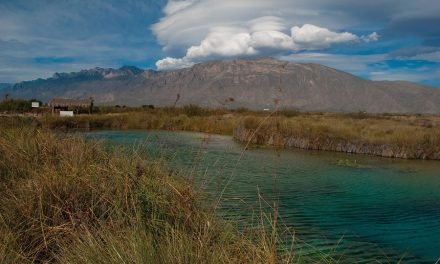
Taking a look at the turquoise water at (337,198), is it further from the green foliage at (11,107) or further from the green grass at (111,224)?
the green foliage at (11,107)

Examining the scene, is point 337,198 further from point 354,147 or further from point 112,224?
point 354,147

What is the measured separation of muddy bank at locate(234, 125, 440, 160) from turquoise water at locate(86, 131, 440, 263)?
4.14m

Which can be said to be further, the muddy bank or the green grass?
the muddy bank

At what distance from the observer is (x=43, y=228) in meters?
4.59

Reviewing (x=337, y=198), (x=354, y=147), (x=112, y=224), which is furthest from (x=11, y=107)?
(x=112, y=224)

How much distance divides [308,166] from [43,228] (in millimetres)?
16417

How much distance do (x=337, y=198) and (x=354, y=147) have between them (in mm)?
15787

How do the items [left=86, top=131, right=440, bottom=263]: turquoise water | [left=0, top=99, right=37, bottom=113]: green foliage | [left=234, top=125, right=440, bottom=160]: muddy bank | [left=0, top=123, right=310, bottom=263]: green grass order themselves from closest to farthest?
[left=0, top=123, right=310, bottom=263]: green grass
[left=86, top=131, right=440, bottom=263]: turquoise water
[left=0, top=99, right=37, bottom=113]: green foliage
[left=234, top=125, right=440, bottom=160]: muddy bank

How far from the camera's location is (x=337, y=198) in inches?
511

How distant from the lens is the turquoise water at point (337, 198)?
8.03 meters

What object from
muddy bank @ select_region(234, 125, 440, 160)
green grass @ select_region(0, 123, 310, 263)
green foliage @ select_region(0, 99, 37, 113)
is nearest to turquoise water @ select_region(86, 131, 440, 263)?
green grass @ select_region(0, 123, 310, 263)

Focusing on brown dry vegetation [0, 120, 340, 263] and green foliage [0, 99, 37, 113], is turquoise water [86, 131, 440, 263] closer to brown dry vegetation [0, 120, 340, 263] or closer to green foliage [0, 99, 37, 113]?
brown dry vegetation [0, 120, 340, 263]

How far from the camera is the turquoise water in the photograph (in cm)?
803

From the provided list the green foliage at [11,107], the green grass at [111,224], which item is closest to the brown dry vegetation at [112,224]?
the green grass at [111,224]
